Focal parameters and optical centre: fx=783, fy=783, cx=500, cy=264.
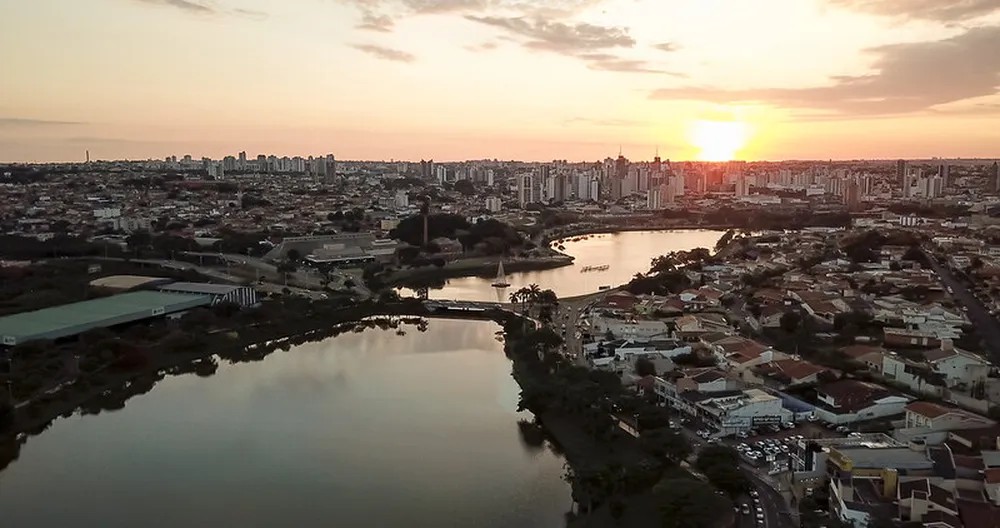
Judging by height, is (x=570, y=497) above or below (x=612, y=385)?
below

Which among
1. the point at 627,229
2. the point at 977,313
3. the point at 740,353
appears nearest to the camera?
the point at 740,353

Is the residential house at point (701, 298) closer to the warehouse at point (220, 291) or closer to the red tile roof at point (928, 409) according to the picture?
the red tile roof at point (928, 409)

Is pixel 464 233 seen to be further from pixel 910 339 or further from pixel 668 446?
pixel 668 446

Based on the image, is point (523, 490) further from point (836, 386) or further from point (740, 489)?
point (836, 386)

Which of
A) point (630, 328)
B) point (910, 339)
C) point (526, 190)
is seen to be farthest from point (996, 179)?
point (630, 328)

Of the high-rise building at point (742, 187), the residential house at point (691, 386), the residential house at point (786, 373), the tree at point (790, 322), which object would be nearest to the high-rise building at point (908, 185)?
the high-rise building at point (742, 187)

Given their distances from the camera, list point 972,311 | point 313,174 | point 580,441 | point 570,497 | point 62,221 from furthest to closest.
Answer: point 313,174, point 62,221, point 972,311, point 580,441, point 570,497

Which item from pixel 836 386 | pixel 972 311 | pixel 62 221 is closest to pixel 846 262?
pixel 972 311
